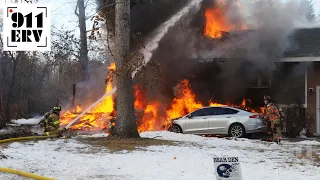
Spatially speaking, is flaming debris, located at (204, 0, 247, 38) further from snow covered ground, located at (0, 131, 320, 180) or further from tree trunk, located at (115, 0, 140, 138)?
snow covered ground, located at (0, 131, 320, 180)

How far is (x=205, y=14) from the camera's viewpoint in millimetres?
19969

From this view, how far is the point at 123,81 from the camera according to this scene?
41.6 ft

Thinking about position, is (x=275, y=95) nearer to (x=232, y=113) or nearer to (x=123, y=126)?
(x=232, y=113)

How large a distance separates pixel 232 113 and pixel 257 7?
8004 millimetres

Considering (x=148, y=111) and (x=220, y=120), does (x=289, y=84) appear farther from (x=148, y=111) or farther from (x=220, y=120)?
(x=148, y=111)

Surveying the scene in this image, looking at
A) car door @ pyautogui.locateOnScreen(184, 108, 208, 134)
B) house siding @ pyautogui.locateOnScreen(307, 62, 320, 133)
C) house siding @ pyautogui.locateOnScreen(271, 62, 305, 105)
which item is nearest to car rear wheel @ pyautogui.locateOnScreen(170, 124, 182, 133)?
car door @ pyautogui.locateOnScreen(184, 108, 208, 134)

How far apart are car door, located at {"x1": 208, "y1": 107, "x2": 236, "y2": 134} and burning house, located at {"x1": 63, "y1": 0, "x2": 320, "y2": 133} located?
9.58 ft

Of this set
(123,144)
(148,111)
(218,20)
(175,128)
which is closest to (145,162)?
(123,144)

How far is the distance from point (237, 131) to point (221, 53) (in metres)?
4.44

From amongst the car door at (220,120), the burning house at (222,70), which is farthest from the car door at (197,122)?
the burning house at (222,70)

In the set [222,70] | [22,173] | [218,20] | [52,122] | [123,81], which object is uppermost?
[218,20]

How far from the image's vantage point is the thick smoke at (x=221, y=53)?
711 inches

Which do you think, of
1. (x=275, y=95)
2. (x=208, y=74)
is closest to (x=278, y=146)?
(x=275, y=95)

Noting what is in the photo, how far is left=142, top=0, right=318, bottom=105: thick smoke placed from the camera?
59.2 feet
